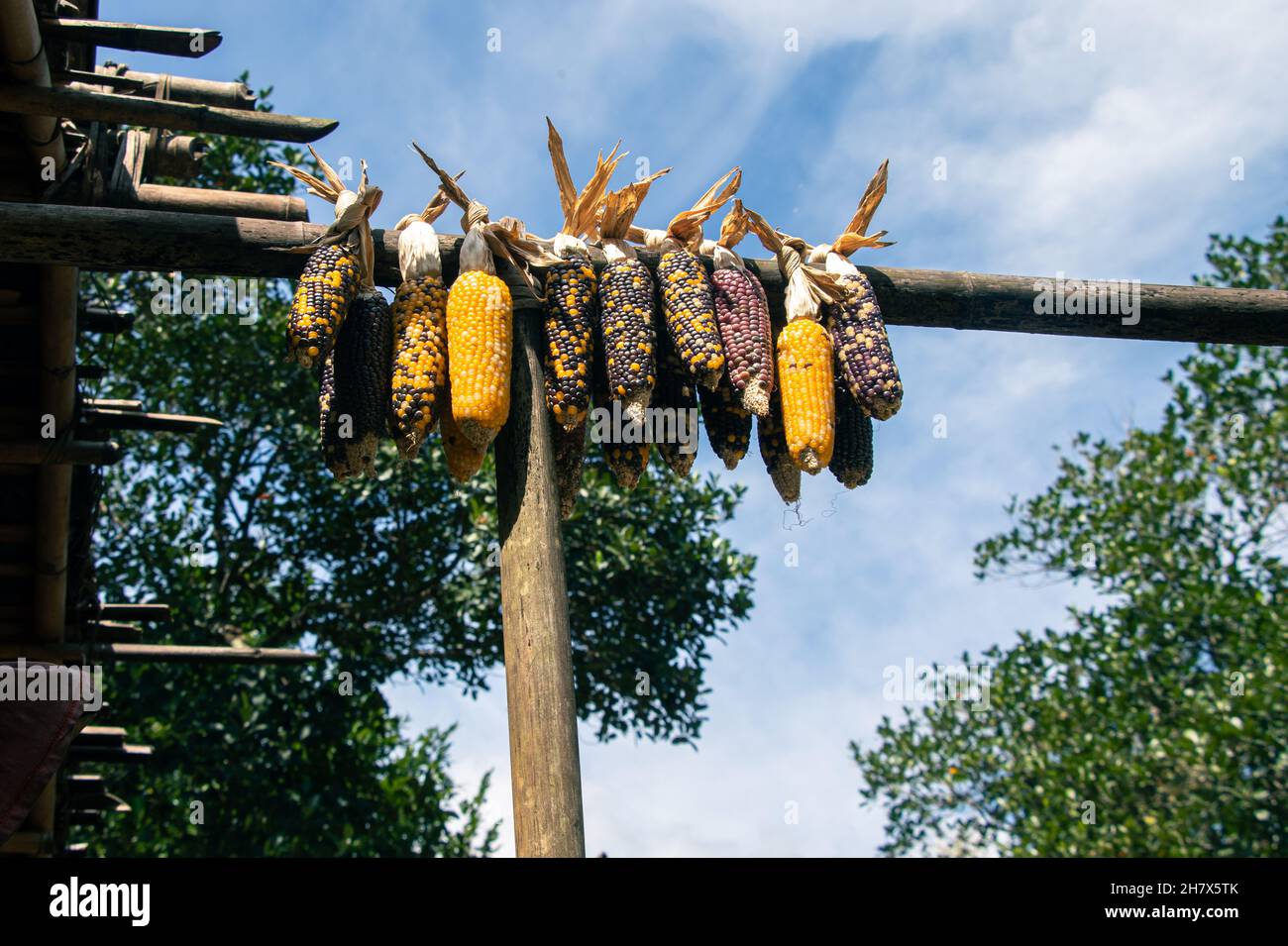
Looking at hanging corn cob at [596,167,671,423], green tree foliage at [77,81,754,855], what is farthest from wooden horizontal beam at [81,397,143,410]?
green tree foliage at [77,81,754,855]

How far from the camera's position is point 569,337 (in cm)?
409

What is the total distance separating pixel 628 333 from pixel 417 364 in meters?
0.71

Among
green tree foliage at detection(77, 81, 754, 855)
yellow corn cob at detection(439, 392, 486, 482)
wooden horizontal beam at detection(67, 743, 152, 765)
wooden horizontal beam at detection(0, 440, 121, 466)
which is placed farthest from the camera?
green tree foliage at detection(77, 81, 754, 855)

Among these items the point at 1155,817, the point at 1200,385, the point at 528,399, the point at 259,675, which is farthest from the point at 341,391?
the point at 1200,385

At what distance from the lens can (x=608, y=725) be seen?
16.0 metres

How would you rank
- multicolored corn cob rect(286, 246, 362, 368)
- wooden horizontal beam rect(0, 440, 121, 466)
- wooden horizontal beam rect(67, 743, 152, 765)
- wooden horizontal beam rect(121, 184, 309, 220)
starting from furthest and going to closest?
wooden horizontal beam rect(67, 743, 152, 765)
wooden horizontal beam rect(0, 440, 121, 466)
wooden horizontal beam rect(121, 184, 309, 220)
multicolored corn cob rect(286, 246, 362, 368)

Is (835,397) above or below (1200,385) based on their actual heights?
below

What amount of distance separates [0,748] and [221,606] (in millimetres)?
10265

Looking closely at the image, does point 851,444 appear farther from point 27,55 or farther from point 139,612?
point 139,612

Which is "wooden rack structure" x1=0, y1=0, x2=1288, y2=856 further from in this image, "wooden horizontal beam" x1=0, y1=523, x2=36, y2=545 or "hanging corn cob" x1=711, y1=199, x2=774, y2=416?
"hanging corn cob" x1=711, y1=199, x2=774, y2=416

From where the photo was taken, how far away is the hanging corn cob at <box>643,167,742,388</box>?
414 centimetres

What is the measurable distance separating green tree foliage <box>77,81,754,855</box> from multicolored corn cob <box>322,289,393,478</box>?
10.7m

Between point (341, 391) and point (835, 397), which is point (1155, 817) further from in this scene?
point (341, 391)
